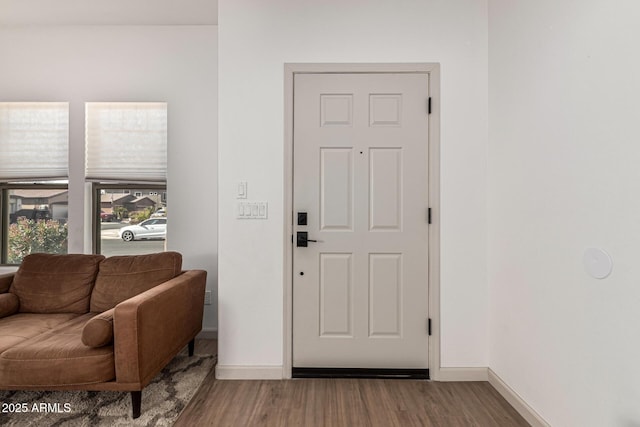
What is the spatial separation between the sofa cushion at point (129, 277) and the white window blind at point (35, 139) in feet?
4.20

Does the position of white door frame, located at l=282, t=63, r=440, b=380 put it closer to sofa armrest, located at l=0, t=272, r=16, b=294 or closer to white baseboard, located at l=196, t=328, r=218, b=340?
white baseboard, located at l=196, t=328, r=218, b=340

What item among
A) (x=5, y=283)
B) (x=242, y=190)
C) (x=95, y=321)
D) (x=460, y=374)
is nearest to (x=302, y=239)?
(x=242, y=190)

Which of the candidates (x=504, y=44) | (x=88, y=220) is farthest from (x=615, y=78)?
(x=88, y=220)

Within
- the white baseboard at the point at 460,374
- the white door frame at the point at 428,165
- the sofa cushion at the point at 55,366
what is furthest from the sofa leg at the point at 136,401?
the white baseboard at the point at 460,374

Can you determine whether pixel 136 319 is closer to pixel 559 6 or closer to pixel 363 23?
pixel 363 23

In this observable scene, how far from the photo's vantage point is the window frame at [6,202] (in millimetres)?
3404

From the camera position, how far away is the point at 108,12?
9.91ft

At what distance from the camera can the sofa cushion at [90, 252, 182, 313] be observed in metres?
2.66

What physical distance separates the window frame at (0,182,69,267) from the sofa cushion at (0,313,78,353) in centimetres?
127

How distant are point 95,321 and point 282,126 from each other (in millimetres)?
1654

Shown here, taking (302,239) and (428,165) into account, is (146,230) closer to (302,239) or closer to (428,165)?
(302,239)

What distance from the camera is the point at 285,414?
2.03m

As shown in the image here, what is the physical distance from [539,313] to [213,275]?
2602 millimetres

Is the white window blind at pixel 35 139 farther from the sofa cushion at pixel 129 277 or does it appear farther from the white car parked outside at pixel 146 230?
the sofa cushion at pixel 129 277
